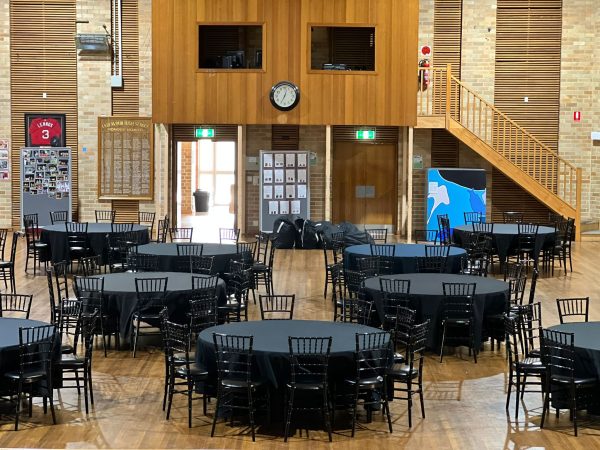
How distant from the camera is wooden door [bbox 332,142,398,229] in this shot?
81.1 ft

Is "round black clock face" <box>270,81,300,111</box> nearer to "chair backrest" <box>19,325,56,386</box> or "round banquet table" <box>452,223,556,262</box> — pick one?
"round banquet table" <box>452,223,556,262</box>

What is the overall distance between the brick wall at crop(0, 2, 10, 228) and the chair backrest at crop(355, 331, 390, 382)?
666 inches

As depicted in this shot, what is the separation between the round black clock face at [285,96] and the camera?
73.5 ft

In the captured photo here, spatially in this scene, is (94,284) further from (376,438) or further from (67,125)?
(67,125)

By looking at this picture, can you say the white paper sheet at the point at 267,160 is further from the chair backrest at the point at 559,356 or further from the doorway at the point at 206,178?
the chair backrest at the point at 559,356

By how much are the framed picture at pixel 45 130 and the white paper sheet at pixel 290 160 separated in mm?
5103

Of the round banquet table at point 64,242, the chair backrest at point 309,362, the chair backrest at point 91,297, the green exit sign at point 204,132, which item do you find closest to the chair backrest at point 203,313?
the chair backrest at point 91,297

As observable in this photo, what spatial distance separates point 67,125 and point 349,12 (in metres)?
6.87

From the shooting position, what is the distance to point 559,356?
9172 mm

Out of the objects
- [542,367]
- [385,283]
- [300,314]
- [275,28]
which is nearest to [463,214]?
[275,28]

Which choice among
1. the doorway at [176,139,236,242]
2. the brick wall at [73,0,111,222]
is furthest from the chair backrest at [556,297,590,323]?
the doorway at [176,139,236,242]

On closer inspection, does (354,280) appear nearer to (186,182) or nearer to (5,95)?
(5,95)

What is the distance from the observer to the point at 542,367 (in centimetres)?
948

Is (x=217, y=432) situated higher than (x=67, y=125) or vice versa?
(x=67, y=125)
